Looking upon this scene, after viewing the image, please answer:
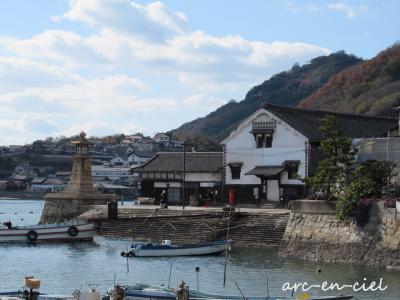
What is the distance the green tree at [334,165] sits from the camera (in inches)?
1639

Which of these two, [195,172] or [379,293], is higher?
[195,172]

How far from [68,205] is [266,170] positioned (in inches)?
697

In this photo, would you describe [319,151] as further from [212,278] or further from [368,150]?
[212,278]

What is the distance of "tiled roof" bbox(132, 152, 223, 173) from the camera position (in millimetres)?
62562

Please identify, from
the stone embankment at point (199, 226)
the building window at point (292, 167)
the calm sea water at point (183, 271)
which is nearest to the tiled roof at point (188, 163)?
the building window at point (292, 167)

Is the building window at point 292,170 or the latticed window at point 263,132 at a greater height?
the latticed window at point 263,132

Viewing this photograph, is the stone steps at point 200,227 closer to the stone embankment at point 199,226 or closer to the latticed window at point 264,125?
the stone embankment at point 199,226

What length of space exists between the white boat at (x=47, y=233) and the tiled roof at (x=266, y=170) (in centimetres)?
1238

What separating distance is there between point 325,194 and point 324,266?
553 centimetres

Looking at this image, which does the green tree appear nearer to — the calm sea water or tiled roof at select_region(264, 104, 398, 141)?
the calm sea water

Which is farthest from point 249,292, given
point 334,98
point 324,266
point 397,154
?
Result: point 334,98

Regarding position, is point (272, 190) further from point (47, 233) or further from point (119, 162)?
point (119, 162)

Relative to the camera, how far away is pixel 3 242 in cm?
5350

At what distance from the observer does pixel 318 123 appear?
58.8 m
